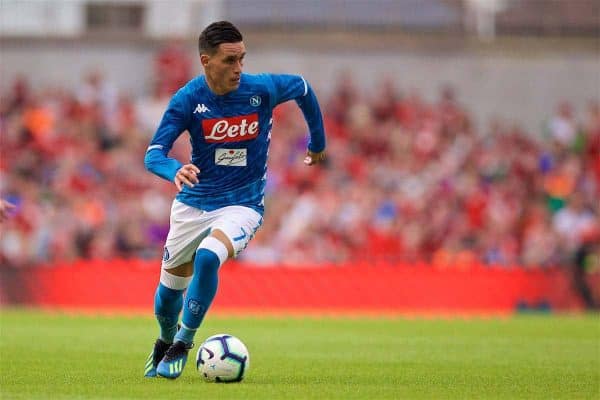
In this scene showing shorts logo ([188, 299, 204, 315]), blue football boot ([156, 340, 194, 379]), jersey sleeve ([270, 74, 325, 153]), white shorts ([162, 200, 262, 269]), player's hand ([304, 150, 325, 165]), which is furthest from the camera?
player's hand ([304, 150, 325, 165])

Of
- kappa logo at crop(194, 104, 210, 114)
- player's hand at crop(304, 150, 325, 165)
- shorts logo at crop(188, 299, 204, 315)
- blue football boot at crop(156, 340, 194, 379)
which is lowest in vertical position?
blue football boot at crop(156, 340, 194, 379)

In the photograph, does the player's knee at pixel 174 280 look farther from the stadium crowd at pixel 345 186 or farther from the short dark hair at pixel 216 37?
the stadium crowd at pixel 345 186

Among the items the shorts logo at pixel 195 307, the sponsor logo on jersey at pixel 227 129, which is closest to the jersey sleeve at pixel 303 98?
the sponsor logo on jersey at pixel 227 129

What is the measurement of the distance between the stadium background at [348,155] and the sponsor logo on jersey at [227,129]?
12.0 metres

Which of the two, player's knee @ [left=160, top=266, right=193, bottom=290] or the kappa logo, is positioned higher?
the kappa logo

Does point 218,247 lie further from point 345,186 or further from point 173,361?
point 345,186

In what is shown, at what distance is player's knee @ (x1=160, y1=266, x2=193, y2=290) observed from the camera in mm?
10352

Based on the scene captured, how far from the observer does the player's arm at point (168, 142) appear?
379 inches

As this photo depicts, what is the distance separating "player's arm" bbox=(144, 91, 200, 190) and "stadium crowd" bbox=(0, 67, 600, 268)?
503 inches

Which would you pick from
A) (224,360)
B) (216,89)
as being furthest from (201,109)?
(224,360)

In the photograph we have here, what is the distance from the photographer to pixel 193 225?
33.5ft

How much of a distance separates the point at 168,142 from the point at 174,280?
3.67 feet

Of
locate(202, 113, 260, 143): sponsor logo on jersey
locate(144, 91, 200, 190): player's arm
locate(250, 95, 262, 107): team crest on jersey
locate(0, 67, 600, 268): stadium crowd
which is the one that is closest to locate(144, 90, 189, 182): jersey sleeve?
locate(144, 91, 200, 190): player's arm

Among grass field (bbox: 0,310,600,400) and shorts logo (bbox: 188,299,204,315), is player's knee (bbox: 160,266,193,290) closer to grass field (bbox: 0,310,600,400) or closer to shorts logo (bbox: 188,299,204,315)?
shorts logo (bbox: 188,299,204,315)
